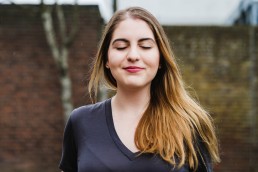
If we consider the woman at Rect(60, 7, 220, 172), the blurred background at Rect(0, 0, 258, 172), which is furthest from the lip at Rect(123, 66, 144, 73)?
the blurred background at Rect(0, 0, 258, 172)

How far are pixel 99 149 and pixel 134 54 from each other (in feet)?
1.35

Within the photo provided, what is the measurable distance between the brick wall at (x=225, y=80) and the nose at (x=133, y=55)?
4.77m

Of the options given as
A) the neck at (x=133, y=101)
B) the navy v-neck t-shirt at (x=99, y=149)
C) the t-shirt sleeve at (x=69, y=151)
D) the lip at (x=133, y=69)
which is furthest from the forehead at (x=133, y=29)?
the t-shirt sleeve at (x=69, y=151)

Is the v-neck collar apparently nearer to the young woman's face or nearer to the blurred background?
the young woman's face

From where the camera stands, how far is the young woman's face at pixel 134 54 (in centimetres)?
198

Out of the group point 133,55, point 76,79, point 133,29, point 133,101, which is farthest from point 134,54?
point 76,79

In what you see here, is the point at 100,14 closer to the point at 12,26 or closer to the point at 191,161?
the point at 12,26

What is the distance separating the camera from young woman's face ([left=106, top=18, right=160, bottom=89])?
Result: 1.98m

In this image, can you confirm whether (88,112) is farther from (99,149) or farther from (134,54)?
(134,54)

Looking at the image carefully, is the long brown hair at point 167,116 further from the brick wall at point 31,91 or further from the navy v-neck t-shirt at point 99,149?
the brick wall at point 31,91

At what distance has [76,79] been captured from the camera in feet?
22.3

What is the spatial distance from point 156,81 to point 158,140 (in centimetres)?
33

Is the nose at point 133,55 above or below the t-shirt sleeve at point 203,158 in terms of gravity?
above

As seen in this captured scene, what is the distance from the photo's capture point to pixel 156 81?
2.23m
